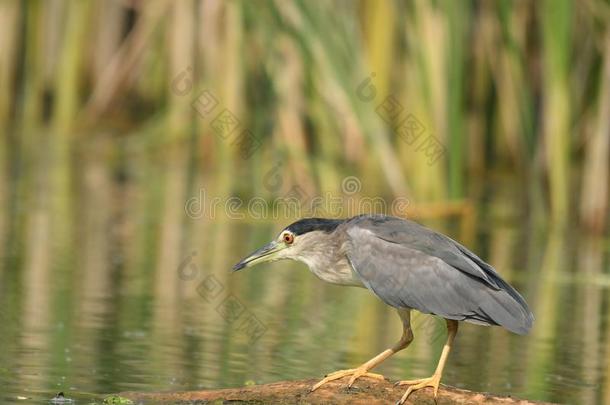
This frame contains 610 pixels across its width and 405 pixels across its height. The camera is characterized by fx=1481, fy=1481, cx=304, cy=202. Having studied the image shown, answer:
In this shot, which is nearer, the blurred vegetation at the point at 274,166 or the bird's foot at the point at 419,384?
the bird's foot at the point at 419,384

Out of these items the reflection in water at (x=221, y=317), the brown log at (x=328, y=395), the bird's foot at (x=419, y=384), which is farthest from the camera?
the reflection in water at (x=221, y=317)

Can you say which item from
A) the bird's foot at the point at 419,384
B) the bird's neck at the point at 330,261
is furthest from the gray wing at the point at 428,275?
the bird's foot at the point at 419,384

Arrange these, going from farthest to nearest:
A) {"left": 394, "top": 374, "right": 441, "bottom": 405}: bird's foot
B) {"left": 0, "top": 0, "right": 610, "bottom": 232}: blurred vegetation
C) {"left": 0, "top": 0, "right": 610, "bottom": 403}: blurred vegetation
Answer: {"left": 0, "top": 0, "right": 610, "bottom": 232}: blurred vegetation → {"left": 0, "top": 0, "right": 610, "bottom": 403}: blurred vegetation → {"left": 394, "top": 374, "right": 441, "bottom": 405}: bird's foot

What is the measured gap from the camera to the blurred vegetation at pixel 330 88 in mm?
14352

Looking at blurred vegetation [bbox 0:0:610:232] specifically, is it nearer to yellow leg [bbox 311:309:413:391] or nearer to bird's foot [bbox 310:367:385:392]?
yellow leg [bbox 311:309:413:391]

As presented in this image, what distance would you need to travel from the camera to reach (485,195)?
17875 millimetres

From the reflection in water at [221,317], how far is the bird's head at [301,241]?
0.67 m

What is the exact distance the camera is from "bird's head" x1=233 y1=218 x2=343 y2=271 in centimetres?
791

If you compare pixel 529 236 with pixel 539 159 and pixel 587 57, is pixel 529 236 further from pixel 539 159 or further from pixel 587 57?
pixel 587 57

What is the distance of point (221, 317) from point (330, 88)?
523cm

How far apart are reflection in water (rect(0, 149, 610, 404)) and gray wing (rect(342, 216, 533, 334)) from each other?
946 mm

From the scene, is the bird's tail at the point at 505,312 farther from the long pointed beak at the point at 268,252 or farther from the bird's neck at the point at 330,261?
the long pointed beak at the point at 268,252

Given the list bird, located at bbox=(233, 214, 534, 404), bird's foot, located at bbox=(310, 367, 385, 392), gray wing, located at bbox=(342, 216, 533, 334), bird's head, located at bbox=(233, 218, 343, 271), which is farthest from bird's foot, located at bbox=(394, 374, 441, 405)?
bird's head, located at bbox=(233, 218, 343, 271)

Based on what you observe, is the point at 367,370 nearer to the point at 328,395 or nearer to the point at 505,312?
the point at 328,395
